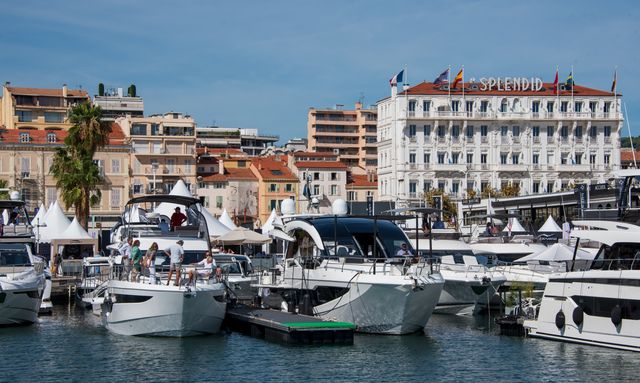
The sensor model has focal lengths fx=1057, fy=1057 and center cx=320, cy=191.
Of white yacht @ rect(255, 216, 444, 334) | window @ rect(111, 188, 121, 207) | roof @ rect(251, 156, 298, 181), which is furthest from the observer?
roof @ rect(251, 156, 298, 181)

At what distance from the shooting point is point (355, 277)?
3275 cm

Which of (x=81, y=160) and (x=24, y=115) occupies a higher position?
(x=24, y=115)

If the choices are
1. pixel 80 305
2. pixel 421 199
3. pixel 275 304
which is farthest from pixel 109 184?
pixel 275 304

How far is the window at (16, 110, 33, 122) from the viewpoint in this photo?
125500 mm

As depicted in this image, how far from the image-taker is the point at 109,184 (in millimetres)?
103000

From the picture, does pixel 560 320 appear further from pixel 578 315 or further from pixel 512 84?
pixel 512 84

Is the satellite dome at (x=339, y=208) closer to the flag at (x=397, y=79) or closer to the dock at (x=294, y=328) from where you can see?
the dock at (x=294, y=328)

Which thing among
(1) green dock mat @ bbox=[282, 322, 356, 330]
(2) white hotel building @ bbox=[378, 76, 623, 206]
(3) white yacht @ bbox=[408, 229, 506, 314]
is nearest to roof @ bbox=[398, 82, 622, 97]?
(2) white hotel building @ bbox=[378, 76, 623, 206]

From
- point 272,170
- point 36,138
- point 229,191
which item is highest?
point 36,138

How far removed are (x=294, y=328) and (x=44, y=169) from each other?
7364cm

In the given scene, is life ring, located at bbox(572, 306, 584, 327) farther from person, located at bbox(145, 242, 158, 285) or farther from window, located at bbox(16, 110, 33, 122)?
window, located at bbox(16, 110, 33, 122)

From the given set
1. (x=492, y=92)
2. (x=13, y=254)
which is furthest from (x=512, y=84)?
(x=13, y=254)

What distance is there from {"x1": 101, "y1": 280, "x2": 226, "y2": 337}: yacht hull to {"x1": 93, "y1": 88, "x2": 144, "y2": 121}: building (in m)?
108

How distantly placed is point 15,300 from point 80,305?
11024 mm
